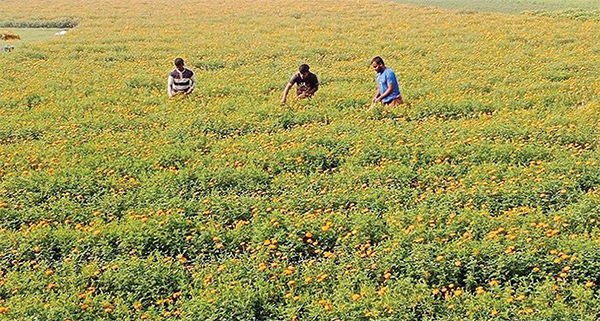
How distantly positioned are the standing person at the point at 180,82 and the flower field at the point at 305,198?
0.33 m

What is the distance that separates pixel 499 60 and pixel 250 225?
1398 centimetres

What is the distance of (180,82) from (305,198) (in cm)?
773

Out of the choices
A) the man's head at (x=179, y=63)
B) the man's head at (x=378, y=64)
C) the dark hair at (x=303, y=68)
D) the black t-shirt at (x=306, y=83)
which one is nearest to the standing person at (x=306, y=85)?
the black t-shirt at (x=306, y=83)

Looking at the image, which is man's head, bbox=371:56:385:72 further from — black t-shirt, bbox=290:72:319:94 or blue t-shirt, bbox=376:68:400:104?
black t-shirt, bbox=290:72:319:94

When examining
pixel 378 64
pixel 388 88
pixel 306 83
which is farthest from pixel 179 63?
pixel 388 88

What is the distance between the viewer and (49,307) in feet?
19.5

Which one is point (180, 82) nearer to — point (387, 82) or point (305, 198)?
point (387, 82)

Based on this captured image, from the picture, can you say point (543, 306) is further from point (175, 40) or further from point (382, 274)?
point (175, 40)

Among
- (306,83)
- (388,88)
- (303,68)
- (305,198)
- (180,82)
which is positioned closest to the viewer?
(305,198)

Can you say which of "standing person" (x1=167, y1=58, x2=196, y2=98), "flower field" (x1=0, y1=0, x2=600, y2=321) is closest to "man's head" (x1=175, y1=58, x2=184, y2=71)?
"standing person" (x1=167, y1=58, x2=196, y2=98)

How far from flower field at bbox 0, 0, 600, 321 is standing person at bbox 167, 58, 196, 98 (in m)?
0.33

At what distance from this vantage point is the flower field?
6.02 metres

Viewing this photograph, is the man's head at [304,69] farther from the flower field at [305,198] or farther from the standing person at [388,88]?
the standing person at [388,88]

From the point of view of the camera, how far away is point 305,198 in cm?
824
